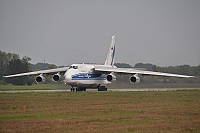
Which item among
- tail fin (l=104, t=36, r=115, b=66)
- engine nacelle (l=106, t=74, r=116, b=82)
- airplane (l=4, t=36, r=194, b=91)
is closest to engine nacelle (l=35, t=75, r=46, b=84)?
airplane (l=4, t=36, r=194, b=91)

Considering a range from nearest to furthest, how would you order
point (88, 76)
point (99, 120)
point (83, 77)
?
point (99, 120) < point (83, 77) < point (88, 76)

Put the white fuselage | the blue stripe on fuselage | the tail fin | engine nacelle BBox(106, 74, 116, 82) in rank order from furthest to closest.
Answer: the tail fin < engine nacelle BBox(106, 74, 116, 82) < the blue stripe on fuselage < the white fuselage

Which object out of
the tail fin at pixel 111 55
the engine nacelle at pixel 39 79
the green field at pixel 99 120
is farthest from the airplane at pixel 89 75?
the green field at pixel 99 120

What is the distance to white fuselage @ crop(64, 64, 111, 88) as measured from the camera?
4536 cm

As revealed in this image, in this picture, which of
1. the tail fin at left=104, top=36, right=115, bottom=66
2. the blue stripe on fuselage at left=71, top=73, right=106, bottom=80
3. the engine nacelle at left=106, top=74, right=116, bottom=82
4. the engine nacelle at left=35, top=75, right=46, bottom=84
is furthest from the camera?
the tail fin at left=104, top=36, right=115, bottom=66

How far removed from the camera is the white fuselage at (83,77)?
1786 inches

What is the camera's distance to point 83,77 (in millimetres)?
46344

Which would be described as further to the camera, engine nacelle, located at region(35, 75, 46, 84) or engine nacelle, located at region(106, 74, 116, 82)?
engine nacelle, located at region(35, 75, 46, 84)

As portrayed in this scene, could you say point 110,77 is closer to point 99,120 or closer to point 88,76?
point 88,76

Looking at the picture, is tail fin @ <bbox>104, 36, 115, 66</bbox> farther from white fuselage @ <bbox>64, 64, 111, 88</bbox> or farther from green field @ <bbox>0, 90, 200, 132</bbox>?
green field @ <bbox>0, 90, 200, 132</bbox>

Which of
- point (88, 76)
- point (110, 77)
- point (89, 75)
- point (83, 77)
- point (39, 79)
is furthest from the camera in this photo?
point (39, 79)

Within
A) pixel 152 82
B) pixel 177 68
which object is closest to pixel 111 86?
pixel 152 82

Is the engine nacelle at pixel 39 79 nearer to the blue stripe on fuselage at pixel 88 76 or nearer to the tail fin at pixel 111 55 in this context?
the blue stripe on fuselage at pixel 88 76

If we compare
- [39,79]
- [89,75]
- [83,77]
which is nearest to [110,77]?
[89,75]
